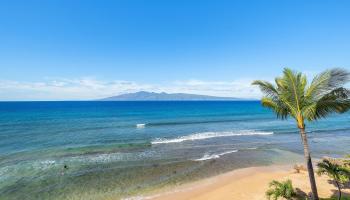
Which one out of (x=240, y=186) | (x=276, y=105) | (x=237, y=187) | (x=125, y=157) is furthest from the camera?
(x=125, y=157)

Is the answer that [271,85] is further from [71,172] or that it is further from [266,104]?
[71,172]

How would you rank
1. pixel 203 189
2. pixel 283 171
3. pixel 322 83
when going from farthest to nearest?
pixel 283 171 → pixel 203 189 → pixel 322 83

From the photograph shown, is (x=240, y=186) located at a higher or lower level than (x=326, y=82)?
lower

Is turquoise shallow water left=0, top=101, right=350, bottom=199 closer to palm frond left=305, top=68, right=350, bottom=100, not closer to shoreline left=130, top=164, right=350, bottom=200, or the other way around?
shoreline left=130, top=164, right=350, bottom=200

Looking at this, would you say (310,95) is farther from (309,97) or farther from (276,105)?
(276,105)

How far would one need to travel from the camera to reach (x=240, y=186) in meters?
16.2

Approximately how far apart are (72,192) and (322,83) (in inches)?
632

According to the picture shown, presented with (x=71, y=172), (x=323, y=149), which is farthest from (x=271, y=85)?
(x=323, y=149)

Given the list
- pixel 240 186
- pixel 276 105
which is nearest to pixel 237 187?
pixel 240 186

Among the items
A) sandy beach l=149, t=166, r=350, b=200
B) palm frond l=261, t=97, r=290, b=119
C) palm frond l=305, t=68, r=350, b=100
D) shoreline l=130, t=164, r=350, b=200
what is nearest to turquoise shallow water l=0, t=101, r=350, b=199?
shoreline l=130, t=164, r=350, b=200

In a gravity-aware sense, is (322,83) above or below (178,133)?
above

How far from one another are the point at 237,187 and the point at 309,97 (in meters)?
8.70

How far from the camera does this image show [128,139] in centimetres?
3438

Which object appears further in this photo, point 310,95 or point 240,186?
point 240,186
